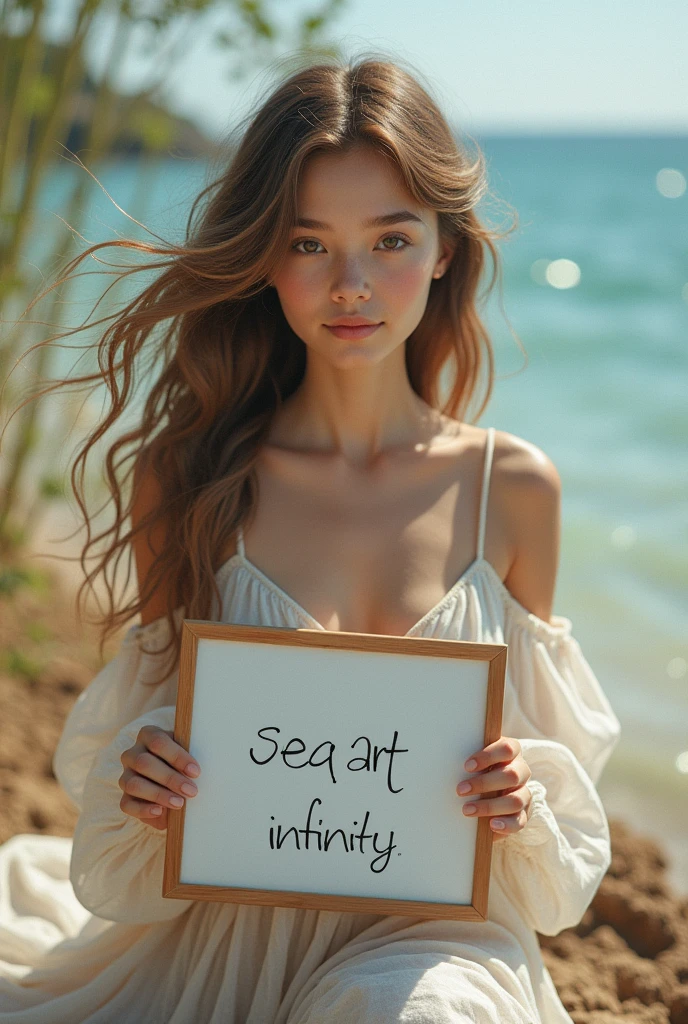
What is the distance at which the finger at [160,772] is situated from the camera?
1752 millimetres

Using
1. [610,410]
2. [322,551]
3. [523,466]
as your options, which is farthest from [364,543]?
[610,410]

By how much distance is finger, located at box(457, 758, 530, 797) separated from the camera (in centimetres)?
173

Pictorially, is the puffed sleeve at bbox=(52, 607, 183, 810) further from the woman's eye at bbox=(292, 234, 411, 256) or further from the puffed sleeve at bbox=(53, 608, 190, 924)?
the woman's eye at bbox=(292, 234, 411, 256)

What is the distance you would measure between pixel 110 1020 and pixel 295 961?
1.25 feet

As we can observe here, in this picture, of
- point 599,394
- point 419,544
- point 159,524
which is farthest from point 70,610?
point 599,394

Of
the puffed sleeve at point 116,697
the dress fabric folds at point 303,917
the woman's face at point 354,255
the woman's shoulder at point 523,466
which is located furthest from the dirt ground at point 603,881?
the woman's shoulder at point 523,466

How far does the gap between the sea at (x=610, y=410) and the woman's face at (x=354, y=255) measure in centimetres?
39

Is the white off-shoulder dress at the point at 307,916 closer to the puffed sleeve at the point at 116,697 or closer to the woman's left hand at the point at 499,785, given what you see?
the puffed sleeve at the point at 116,697

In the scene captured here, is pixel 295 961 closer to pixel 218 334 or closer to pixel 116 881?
pixel 116 881

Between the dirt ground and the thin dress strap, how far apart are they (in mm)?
864

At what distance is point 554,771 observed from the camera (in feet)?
6.56

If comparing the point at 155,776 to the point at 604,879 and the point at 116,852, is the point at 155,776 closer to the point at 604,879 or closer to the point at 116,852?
the point at 116,852

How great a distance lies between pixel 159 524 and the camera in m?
2.27

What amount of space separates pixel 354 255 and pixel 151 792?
3.32ft
